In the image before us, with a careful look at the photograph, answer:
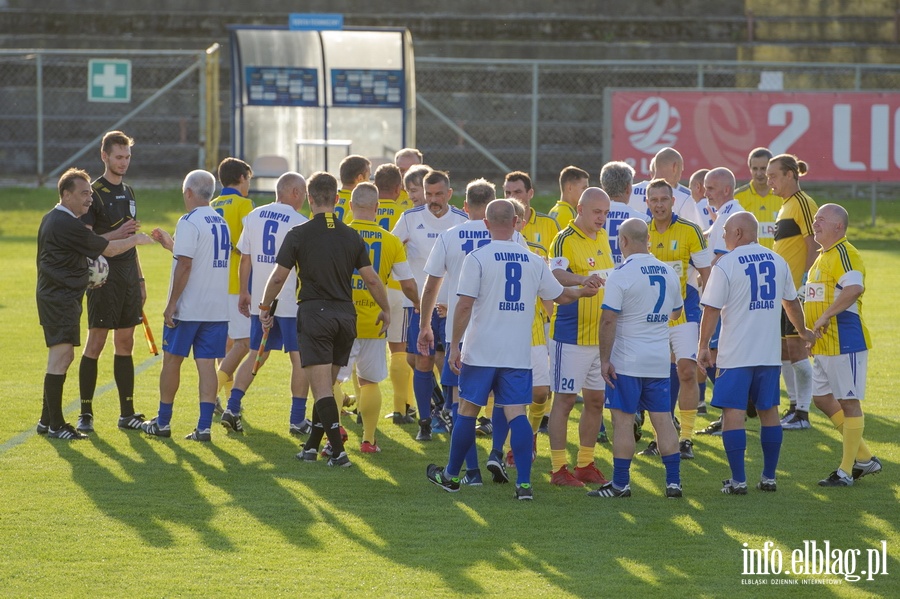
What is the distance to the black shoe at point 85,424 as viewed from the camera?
867 centimetres

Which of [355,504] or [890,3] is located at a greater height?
[890,3]

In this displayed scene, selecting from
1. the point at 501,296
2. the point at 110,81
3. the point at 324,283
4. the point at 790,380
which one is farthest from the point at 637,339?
the point at 110,81

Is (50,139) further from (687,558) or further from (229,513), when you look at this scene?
(687,558)

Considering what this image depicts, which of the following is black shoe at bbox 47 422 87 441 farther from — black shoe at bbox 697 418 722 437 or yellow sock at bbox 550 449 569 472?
A: black shoe at bbox 697 418 722 437

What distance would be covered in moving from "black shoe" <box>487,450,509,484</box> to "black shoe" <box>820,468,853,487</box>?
2050 mm

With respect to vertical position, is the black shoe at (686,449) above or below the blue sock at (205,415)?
below

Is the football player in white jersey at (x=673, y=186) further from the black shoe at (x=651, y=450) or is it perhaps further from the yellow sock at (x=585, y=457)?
the yellow sock at (x=585, y=457)

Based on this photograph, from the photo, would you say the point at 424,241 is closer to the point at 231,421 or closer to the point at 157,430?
→ the point at 231,421

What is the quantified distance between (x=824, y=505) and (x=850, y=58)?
22854 millimetres

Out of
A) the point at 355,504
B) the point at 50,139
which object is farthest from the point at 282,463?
the point at 50,139

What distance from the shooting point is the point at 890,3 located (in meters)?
28.4

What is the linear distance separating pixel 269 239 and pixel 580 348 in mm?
2586

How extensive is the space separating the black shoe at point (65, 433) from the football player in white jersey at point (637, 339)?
13.0ft

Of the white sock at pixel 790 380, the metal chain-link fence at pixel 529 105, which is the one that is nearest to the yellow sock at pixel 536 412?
the white sock at pixel 790 380
